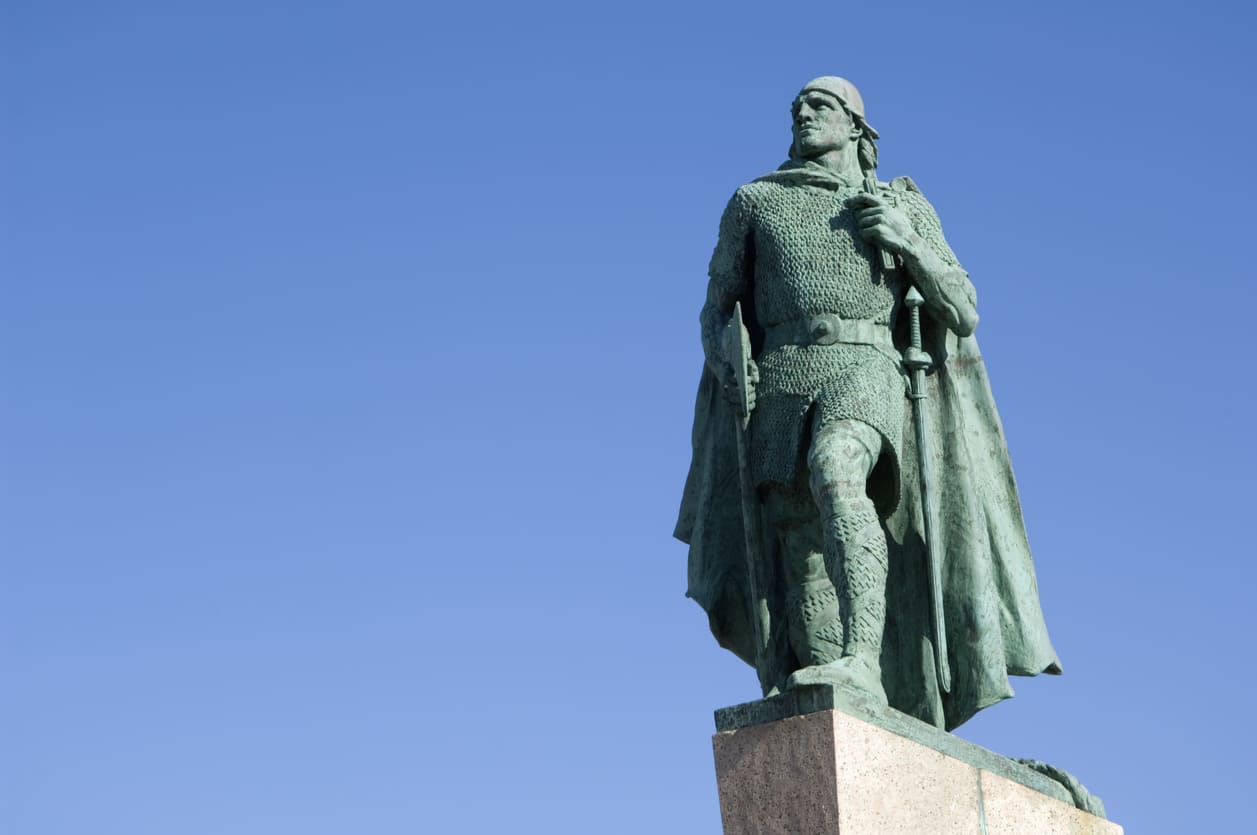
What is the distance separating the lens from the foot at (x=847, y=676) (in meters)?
11.0

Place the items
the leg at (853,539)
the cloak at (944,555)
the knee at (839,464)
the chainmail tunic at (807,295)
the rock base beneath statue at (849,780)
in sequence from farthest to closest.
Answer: the cloak at (944,555) → the chainmail tunic at (807,295) → the knee at (839,464) → the leg at (853,539) → the rock base beneath statue at (849,780)

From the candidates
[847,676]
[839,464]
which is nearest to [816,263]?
[839,464]

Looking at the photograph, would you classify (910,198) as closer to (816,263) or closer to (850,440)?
(816,263)

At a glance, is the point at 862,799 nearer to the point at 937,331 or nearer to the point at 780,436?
the point at 780,436

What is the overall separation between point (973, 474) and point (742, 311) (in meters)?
1.73

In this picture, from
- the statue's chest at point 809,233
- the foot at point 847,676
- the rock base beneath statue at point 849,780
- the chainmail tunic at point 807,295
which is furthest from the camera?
the statue's chest at point 809,233

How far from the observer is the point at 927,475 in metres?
12.7

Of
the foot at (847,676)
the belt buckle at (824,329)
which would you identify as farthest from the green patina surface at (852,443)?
the foot at (847,676)

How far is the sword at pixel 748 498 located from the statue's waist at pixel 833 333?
24cm

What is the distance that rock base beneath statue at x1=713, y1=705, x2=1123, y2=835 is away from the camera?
10.7 metres

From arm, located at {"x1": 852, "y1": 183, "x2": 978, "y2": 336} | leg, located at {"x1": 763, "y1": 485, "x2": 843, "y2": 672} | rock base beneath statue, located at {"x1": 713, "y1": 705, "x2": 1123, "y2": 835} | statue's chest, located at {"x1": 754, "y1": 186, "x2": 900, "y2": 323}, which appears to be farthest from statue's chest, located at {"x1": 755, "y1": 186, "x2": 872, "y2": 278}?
rock base beneath statue, located at {"x1": 713, "y1": 705, "x2": 1123, "y2": 835}

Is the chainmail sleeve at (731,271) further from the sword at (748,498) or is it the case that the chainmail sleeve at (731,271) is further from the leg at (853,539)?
the leg at (853,539)

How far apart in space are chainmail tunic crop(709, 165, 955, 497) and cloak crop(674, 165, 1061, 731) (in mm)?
339

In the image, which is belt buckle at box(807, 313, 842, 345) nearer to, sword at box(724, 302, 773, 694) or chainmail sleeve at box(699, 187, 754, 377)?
sword at box(724, 302, 773, 694)
